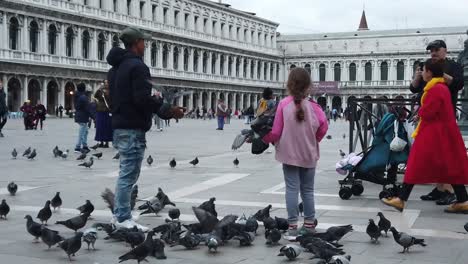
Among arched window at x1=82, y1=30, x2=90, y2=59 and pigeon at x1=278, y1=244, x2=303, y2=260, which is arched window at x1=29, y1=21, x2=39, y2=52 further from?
pigeon at x1=278, y1=244, x2=303, y2=260

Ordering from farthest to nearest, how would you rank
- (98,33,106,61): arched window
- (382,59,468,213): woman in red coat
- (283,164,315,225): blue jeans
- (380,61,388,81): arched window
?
1. (380,61,388,81): arched window
2. (98,33,106,61): arched window
3. (382,59,468,213): woman in red coat
4. (283,164,315,225): blue jeans

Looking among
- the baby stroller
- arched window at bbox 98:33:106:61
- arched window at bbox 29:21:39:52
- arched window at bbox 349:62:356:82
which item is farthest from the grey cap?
arched window at bbox 349:62:356:82

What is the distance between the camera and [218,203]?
714cm

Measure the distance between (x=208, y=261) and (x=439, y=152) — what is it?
281 centimetres

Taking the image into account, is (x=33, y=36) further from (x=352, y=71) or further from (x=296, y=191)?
(x=352, y=71)

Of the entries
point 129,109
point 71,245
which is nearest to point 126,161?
point 129,109

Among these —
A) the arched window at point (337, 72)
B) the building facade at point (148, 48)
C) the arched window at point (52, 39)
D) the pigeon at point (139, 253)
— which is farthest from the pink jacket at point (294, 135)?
the arched window at point (337, 72)

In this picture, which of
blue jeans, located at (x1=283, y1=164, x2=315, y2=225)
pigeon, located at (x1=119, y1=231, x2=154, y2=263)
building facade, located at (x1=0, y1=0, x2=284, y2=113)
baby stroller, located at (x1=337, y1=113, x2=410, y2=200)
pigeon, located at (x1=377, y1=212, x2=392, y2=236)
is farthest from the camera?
building facade, located at (x1=0, y1=0, x2=284, y2=113)

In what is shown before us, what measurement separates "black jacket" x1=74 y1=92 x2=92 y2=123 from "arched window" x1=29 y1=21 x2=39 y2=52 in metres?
Result: 31.0

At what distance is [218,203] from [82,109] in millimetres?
7866

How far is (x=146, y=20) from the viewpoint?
181ft

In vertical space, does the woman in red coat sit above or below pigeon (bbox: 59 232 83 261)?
above

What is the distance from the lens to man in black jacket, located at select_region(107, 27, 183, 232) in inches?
214

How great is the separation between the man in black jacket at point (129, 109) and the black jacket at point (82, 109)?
8.69 m
